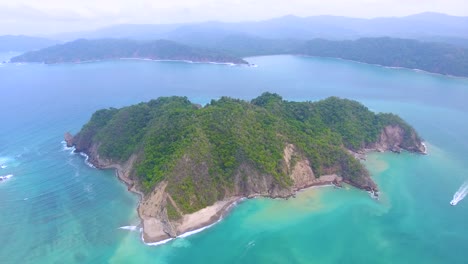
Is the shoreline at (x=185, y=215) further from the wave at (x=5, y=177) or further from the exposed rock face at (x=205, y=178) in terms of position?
the wave at (x=5, y=177)

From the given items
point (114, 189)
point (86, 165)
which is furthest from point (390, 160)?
point (86, 165)

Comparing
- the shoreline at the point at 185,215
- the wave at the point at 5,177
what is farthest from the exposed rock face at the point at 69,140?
the shoreline at the point at 185,215

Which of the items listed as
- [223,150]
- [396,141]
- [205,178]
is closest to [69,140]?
[223,150]

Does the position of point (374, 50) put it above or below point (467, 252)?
above

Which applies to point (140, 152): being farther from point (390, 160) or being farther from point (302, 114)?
point (390, 160)

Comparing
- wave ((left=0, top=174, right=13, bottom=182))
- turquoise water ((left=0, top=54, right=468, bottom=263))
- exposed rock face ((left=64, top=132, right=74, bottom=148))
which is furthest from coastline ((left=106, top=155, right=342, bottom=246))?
exposed rock face ((left=64, top=132, right=74, bottom=148))

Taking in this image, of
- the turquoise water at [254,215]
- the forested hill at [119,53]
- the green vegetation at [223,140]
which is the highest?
the forested hill at [119,53]

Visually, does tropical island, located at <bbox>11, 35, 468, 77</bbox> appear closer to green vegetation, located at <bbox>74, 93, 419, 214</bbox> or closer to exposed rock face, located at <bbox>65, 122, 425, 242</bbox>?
green vegetation, located at <bbox>74, 93, 419, 214</bbox>
